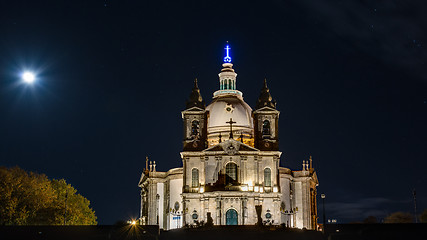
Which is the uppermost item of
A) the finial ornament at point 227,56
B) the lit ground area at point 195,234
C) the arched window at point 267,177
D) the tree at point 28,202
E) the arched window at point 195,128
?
the finial ornament at point 227,56

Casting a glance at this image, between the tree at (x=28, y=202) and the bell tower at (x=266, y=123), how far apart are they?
86.6 ft

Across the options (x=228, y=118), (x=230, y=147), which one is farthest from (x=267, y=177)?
(x=228, y=118)

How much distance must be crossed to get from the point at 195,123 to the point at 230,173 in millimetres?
9251

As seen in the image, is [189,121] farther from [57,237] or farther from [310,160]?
[57,237]

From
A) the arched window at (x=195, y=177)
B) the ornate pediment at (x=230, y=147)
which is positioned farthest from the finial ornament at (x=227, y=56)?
the arched window at (x=195, y=177)

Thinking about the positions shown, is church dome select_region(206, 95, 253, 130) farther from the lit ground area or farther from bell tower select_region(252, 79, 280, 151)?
the lit ground area

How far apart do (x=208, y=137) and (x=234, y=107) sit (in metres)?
5.72

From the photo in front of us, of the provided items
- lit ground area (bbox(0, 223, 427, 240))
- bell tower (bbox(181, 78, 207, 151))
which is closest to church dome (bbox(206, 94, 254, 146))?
bell tower (bbox(181, 78, 207, 151))

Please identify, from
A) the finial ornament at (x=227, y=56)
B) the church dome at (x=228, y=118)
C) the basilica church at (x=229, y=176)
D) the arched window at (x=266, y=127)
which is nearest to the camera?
the basilica church at (x=229, y=176)

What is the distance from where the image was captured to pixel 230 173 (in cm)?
8438

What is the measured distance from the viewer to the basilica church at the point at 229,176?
270 feet

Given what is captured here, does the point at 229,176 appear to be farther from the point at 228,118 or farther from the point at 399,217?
the point at 399,217

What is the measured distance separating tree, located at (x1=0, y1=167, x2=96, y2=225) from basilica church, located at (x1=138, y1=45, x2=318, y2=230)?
12.6 metres

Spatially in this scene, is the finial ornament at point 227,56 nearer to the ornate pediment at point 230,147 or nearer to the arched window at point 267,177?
the ornate pediment at point 230,147
